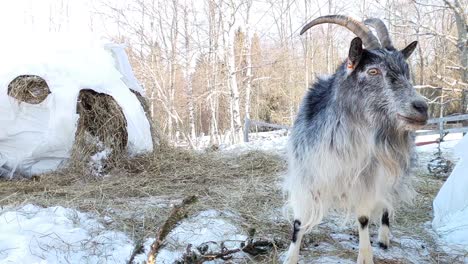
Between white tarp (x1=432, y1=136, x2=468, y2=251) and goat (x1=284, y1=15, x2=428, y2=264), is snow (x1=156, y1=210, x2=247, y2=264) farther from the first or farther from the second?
white tarp (x1=432, y1=136, x2=468, y2=251)

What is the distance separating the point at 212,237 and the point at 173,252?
15.0 inches

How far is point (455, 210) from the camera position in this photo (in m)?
3.34

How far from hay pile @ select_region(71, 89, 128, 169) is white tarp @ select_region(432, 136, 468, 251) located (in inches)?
168

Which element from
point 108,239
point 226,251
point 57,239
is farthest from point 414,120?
point 57,239

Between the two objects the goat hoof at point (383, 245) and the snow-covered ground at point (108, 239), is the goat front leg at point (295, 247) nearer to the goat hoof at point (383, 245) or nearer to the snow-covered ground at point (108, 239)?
the snow-covered ground at point (108, 239)

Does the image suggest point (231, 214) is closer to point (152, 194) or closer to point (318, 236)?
point (318, 236)

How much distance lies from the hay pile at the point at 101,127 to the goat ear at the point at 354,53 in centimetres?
418

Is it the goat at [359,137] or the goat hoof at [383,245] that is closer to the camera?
the goat at [359,137]

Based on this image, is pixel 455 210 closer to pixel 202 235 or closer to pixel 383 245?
pixel 383 245

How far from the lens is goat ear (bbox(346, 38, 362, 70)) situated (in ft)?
8.13

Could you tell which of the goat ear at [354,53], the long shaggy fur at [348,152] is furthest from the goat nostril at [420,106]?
the goat ear at [354,53]

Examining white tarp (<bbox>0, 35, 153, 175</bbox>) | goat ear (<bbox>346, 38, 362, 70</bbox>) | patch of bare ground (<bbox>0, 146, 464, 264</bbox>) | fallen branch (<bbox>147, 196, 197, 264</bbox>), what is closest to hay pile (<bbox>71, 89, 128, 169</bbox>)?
white tarp (<bbox>0, 35, 153, 175</bbox>)

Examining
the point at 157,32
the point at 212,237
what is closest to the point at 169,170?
the point at 212,237

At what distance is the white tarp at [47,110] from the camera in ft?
18.3
